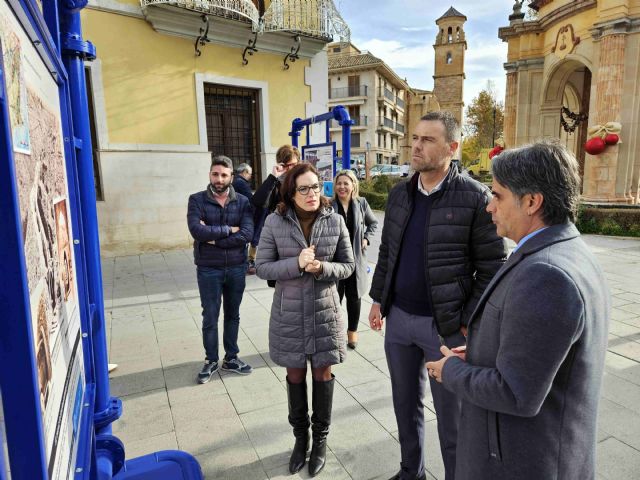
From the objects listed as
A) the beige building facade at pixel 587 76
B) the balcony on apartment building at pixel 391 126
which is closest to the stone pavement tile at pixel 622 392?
the beige building facade at pixel 587 76

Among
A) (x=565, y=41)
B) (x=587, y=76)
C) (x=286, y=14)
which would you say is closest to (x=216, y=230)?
(x=286, y=14)

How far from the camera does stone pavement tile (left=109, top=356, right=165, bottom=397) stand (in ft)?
11.8

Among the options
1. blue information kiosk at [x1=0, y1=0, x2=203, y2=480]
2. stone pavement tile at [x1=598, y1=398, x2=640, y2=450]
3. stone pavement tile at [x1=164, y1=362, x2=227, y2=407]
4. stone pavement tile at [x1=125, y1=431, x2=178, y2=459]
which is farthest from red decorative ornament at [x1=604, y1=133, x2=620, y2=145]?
blue information kiosk at [x1=0, y1=0, x2=203, y2=480]

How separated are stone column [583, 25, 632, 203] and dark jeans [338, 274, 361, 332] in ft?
41.1

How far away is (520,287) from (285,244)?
160 centimetres

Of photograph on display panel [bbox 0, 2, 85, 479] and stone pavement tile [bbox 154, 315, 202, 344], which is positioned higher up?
photograph on display panel [bbox 0, 2, 85, 479]

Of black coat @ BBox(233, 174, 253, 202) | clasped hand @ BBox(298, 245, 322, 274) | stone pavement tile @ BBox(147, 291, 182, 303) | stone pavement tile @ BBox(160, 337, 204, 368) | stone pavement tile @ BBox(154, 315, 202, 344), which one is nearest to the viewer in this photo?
clasped hand @ BBox(298, 245, 322, 274)

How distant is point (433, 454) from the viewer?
2.74m

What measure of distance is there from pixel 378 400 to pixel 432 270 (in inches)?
63.3

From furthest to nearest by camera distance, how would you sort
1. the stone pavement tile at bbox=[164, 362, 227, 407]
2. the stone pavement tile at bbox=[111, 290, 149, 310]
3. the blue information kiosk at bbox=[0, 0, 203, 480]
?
the stone pavement tile at bbox=[111, 290, 149, 310], the stone pavement tile at bbox=[164, 362, 227, 407], the blue information kiosk at bbox=[0, 0, 203, 480]

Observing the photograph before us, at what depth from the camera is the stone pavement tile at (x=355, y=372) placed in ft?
12.1

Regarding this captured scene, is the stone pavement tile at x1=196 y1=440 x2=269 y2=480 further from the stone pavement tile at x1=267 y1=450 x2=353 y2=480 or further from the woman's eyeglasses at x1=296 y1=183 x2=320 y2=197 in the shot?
the woman's eyeglasses at x1=296 y1=183 x2=320 y2=197

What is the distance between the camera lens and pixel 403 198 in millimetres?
2432

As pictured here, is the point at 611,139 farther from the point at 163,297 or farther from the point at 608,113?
the point at 163,297
